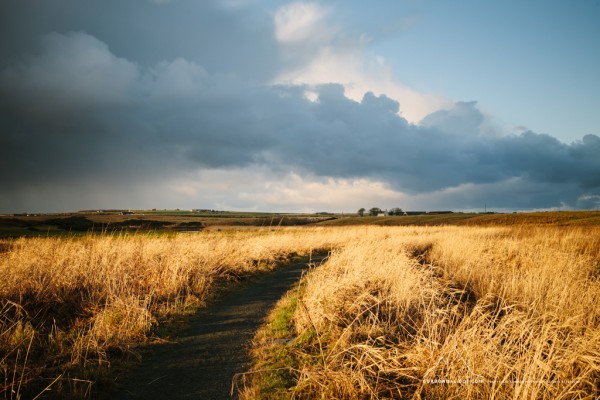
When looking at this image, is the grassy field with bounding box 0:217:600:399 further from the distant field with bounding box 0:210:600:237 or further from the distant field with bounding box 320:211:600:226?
the distant field with bounding box 320:211:600:226

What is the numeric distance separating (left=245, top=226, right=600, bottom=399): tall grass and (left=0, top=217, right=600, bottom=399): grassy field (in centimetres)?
4

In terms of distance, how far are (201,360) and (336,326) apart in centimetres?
263

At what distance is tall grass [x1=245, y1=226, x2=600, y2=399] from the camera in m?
4.27

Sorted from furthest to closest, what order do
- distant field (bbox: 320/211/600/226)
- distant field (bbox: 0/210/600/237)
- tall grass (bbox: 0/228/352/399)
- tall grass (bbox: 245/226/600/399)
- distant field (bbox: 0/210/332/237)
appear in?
distant field (bbox: 320/211/600/226) → distant field (bbox: 0/210/600/237) → distant field (bbox: 0/210/332/237) → tall grass (bbox: 0/228/352/399) → tall grass (bbox: 245/226/600/399)

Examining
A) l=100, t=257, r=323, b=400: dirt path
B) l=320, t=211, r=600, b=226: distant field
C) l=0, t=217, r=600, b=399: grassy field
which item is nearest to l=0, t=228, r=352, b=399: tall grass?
l=0, t=217, r=600, b=399: grassy field

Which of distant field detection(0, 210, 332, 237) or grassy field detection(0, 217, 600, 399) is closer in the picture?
grassy field detection(0, 217, 600, 399)

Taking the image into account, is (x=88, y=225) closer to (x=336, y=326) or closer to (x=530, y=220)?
(x=336, y=326)

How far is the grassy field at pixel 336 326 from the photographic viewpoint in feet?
14.6

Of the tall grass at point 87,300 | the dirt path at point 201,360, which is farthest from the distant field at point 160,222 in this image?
the dirt path at point 201,360

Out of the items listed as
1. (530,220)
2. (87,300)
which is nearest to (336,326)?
(87,300)

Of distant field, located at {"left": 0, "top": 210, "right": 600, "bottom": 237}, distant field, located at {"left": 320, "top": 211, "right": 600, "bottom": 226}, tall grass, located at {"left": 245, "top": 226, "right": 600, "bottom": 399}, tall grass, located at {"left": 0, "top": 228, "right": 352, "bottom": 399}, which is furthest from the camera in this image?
distant field, located at {"left": 320, "top": 211, "right": 600, "bottom": 226}

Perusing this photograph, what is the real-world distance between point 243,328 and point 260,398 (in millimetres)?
3526

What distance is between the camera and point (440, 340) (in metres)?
5.90

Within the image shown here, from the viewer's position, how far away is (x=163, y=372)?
18.6 ft
